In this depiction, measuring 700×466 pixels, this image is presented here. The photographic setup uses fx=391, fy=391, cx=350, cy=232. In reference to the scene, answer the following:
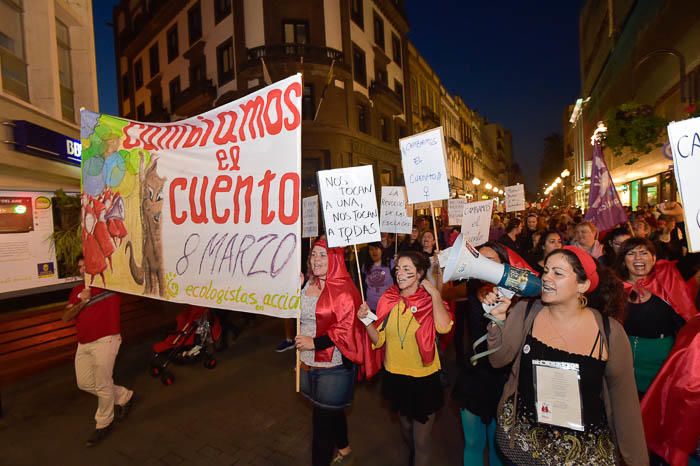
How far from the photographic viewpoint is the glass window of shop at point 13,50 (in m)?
7.57

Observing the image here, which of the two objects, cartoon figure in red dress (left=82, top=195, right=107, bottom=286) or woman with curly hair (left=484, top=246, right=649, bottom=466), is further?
cartoon figure in red dress (left=82, top=195, right=107, bottom=286)

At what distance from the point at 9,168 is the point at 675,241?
11276mm

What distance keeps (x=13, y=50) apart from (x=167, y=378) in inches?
299

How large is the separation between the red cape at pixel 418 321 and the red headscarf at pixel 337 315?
14 centimetres

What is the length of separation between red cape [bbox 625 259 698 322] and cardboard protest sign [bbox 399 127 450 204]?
1787 mm

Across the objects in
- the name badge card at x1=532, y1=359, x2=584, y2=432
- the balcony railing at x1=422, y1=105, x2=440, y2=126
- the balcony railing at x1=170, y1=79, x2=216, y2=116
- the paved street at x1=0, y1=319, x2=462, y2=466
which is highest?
the balcony railing at x1=422, y1=105, x2=440, y2=126

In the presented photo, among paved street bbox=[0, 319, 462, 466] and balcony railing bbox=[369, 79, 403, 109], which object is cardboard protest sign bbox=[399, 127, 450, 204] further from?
balcony railing bbox=[369, 79, 403, 109]

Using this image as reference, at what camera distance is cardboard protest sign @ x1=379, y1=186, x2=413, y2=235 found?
684 centimetres

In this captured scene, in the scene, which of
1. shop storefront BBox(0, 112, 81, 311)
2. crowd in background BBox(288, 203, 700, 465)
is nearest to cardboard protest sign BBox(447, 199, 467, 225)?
crowd in background BBox(288, 203, 700, 465)

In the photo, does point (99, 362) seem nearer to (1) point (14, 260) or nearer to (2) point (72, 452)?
(2) point (72, 452)

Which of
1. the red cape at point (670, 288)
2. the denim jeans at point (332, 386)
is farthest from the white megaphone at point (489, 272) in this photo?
the red cape at point (670, 288)

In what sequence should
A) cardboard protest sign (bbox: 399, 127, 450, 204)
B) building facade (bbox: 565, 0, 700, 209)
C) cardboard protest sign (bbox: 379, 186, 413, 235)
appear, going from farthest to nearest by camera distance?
building facade (bbox: 565, 0, 700, 209)
cardboard protest sign (bbox: 379, 186, 413, 235)
cardboard protest sign (bbox: 399, 127, 450, 204)

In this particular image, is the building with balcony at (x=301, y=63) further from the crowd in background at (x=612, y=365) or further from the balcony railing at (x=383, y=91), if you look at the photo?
the crowd in background at (x=612, y=365)

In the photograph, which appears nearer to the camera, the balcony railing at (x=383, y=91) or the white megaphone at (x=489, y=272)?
the white megaphone at (x=489, y=272)
